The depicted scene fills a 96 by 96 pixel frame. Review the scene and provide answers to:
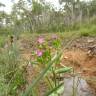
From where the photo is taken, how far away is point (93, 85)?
2576 mm

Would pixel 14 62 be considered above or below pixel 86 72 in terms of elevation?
above

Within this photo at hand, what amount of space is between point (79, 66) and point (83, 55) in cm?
74

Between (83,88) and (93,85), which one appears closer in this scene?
(83,88)

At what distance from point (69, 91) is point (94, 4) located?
17.2 meters

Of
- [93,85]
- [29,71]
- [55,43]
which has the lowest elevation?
[93,85]

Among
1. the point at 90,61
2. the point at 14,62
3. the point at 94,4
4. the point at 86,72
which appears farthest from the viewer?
the point at 94,4

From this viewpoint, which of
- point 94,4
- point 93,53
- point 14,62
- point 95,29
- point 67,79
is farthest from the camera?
point 94,4

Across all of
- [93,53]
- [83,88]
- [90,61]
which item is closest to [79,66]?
[90,61]

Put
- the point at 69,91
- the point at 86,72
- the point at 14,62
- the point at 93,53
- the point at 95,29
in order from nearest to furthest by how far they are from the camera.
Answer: the point at 69,91, the point at 14,62, the point at 86,72, the point at 93,53, the point at 95,29

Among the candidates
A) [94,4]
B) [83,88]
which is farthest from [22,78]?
[94,4]

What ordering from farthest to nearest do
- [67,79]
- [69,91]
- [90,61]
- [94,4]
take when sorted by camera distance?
[94,4] < [90,61] < [67,79] < [69,91]

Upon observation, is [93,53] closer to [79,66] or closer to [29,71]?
[79,66]

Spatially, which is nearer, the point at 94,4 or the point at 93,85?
the point at 93,85

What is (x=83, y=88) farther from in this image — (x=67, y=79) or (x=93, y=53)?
(x=93, y=53)
